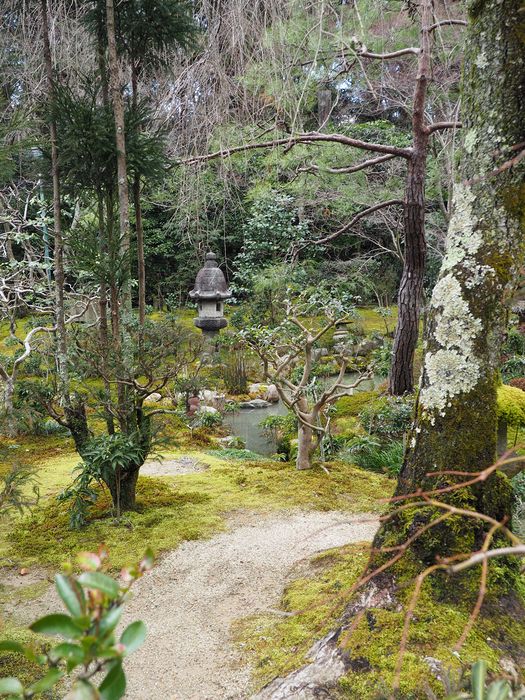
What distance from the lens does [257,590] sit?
2.51 meters

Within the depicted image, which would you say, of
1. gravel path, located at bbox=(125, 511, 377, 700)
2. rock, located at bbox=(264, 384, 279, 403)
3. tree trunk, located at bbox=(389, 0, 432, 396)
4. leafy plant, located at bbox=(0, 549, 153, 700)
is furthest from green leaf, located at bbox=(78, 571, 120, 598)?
rock, located at bbox=(264, 384, 279, 403)

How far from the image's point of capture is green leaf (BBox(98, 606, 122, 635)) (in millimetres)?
500

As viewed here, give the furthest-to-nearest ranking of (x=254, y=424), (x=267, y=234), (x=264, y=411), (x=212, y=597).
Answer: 1. (x=267, y=234)
2. (x=264, y=411)
3. (x=254, y=424)
4. (x=212, y=597)

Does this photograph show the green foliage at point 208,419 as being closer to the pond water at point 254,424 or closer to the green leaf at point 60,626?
the pond water at point 254,424

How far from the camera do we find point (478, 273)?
1.69m

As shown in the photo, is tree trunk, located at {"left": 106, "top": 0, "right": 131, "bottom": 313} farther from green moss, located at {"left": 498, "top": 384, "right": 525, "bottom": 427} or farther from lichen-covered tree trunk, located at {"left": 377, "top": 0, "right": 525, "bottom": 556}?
green moss, located at {"left": 498, "top": 384, "right": 525, "bottom": 427}

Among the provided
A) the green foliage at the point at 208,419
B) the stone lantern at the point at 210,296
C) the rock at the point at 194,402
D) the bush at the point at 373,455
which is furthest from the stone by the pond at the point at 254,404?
the bush at the point at 373,455

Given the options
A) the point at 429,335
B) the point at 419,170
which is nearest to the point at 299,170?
the point at 419,170

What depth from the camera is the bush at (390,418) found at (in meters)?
5.37

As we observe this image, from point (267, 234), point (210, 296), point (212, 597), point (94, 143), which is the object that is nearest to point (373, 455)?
point (212, 597)

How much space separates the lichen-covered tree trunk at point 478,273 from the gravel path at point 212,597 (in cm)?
52

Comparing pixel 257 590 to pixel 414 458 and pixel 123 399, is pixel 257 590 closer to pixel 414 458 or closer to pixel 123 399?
pixel 414 458

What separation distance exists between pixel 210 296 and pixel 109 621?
363 inches

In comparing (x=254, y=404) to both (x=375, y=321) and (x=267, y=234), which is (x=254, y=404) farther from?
(x=375, y=321)
